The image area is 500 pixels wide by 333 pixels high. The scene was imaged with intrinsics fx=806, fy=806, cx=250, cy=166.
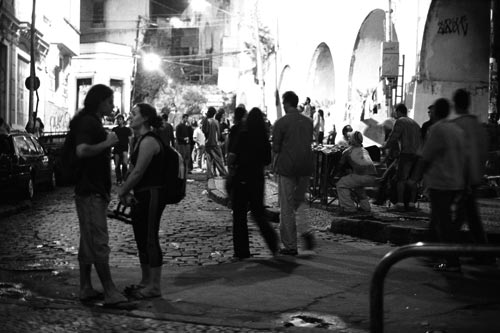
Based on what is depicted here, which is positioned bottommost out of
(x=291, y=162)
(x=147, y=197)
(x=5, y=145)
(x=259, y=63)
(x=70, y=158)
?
(x=147, y=197)

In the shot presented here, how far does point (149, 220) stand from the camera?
6.88 metres

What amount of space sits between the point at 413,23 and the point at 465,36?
4.15 feet

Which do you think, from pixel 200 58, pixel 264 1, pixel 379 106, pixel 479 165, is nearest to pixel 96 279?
pixel 479 165

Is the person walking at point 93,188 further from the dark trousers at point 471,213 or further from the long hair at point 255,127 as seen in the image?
the dark trousers at point 471,213

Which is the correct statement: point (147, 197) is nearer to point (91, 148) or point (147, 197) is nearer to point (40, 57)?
point (91, 148)

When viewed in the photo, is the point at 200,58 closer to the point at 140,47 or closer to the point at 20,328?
the point at 140,47

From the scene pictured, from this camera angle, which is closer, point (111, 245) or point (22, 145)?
point (111, 245)

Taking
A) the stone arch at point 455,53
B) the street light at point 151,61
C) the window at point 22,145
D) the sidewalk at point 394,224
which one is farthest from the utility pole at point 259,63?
the sidewalk at point 394,224

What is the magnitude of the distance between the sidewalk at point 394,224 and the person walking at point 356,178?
0.35 m

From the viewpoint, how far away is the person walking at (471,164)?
8023mm

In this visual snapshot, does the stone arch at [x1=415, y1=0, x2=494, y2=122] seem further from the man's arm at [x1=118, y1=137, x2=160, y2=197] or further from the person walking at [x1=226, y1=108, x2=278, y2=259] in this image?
the man's arm at [x1=118, y1=137, x2=160, y2=197]

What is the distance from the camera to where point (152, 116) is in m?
7.11

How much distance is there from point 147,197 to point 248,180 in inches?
97.2

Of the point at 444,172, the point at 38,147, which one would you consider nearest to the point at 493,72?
the point at 444,172
